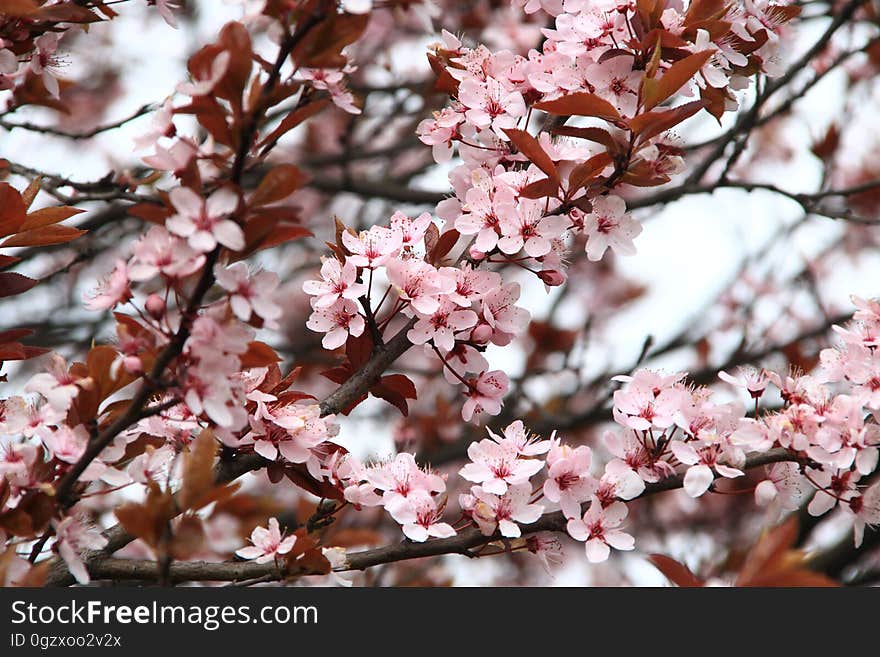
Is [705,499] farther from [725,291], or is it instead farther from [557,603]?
[557,603]

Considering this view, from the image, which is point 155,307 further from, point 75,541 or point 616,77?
point 616,77

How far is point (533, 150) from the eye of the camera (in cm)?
168

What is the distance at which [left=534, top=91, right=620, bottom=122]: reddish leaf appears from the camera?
161cm

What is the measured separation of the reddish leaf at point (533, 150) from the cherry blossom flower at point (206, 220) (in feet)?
1.92

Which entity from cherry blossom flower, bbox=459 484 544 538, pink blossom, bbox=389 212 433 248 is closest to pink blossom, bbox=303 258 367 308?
pink blossom, bbox=389 212 433 248

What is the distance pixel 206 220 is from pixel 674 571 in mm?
881

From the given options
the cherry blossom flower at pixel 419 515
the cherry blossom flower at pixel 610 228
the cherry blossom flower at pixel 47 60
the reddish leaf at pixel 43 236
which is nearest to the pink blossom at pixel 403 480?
the cherry blossom flower at pixel 419 515

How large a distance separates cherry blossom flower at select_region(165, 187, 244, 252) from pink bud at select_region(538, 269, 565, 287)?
73 cm

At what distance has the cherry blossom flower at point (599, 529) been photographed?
1.67m

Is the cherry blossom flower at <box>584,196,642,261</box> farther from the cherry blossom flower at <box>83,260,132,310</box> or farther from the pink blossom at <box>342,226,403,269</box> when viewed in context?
the cherry blossom flower at <box>83,260,132,310</box>

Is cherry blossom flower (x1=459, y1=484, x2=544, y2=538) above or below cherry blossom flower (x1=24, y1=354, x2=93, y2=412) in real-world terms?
below

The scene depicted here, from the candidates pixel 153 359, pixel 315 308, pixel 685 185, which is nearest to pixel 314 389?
pixel 685 185

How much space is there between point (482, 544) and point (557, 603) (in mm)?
169

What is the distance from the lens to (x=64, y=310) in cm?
405
